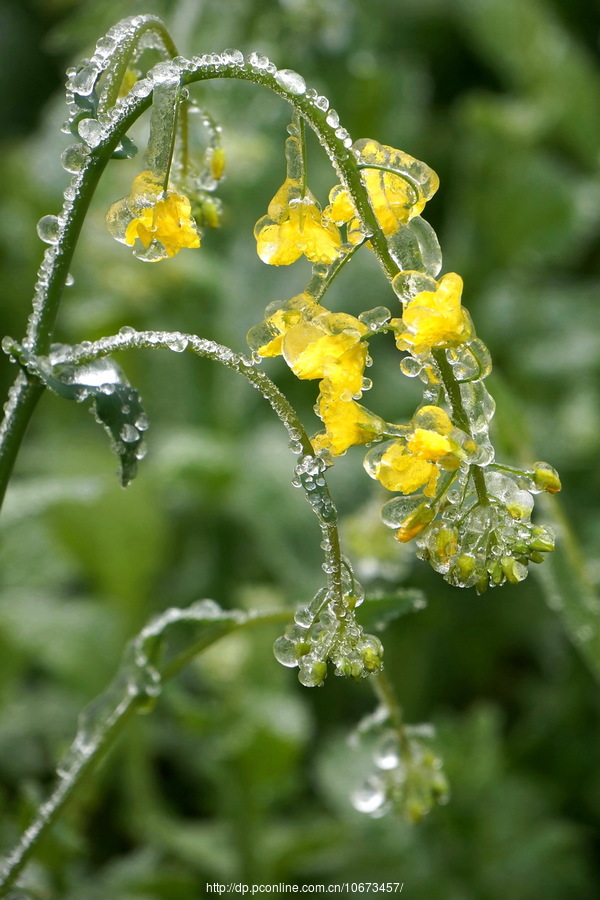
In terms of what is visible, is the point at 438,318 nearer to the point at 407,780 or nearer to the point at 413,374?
the point at 413,374

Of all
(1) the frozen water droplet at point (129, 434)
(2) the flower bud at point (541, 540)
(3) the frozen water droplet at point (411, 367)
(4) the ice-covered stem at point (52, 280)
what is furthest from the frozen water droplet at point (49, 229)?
(2) the flower bud at point (541, 540)

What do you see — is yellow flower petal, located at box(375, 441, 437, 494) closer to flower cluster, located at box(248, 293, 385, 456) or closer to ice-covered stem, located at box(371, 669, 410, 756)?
flower cluster, located at box(248, 293, 385, 456)

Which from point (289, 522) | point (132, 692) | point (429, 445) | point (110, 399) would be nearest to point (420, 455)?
point (429, 445)

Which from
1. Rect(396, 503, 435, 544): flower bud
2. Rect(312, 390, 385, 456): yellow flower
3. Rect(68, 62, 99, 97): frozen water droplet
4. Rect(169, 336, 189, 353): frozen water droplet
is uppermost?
Rect(68, 62, 99, 97): frozen water droplet

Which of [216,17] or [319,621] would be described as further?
[216,17]

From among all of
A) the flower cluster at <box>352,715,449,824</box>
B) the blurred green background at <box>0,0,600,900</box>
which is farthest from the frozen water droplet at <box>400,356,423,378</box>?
the blurred green background at <box>0,0,600,900</box>

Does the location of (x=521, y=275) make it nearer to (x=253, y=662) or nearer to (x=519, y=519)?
(x=253, y=662)

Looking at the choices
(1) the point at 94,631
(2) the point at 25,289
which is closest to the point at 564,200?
(2) the point at 25,289
